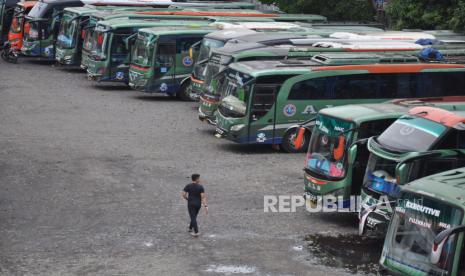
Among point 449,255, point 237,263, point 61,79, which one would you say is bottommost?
point 61,79

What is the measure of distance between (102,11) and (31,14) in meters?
3.68

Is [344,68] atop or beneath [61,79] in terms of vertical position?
atop

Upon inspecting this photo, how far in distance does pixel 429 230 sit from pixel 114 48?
25.6 metres

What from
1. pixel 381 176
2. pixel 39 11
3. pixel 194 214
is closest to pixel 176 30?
pixel 39 11

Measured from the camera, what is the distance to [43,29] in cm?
4422

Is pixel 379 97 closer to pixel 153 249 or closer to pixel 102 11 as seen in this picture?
pixel 153 249

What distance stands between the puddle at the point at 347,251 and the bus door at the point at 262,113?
8.56m

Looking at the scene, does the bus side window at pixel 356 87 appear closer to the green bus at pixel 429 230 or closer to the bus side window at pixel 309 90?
the bus side window at pixel 309 90

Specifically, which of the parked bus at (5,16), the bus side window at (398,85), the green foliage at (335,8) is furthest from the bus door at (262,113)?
the parked bus at (5,16)

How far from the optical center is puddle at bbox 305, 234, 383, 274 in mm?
16234

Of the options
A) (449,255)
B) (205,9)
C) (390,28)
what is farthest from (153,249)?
(205,9)

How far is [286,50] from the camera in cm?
2908

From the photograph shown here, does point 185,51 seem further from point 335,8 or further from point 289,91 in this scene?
point 335,8

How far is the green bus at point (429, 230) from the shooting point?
41.8 feet
